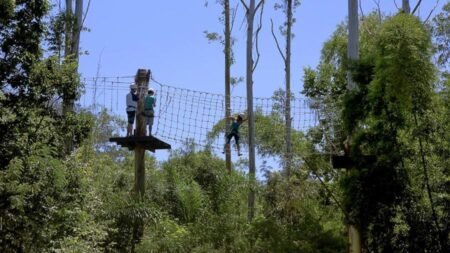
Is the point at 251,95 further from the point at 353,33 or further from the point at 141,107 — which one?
the point at 353,33

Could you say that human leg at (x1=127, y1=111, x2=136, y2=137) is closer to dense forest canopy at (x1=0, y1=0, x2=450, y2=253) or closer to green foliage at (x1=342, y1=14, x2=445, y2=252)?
dense forest canopy at (x1=0, y1=0, x2=450, y2=253)

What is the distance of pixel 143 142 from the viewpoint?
936 cm

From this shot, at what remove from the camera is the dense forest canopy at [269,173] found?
5.98 metres

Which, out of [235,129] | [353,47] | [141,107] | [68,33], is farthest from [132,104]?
[353,47]

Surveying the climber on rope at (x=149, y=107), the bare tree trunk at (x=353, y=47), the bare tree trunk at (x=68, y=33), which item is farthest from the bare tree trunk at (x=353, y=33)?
the bare tree trunk at (x=68, y=33)

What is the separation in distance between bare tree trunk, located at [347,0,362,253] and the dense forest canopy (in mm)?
71

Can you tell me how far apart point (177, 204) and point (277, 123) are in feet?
6.57

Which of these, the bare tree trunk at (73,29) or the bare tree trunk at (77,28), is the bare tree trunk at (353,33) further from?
the bare tree trunk at (77,28)

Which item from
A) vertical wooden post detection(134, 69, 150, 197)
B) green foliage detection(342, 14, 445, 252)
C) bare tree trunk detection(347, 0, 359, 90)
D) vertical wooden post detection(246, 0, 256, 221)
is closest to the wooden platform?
vertical wooden post detection(134, 69, 150, 197)

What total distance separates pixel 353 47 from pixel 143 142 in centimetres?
345

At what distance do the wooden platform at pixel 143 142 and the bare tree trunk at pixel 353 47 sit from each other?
3201 millimetres

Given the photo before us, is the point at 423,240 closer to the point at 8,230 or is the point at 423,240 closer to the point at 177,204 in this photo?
the point at 8,230

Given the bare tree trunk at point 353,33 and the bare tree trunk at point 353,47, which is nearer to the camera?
the bare tree trunk at point 353,47

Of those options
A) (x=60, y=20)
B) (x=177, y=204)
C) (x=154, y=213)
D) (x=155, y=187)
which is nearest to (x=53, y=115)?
(x=60, y=20)
